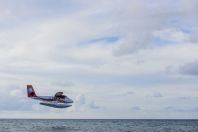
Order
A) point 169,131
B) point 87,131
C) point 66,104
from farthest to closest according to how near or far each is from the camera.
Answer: point 169,131, point 87,131, point 66,104

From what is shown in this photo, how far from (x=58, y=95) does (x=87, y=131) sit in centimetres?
1731

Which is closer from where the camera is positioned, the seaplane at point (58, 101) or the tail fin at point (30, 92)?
the seaplane at point (58, 101)

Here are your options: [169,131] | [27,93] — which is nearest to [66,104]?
[27,93]

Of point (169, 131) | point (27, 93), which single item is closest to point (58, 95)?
point (27, 93)

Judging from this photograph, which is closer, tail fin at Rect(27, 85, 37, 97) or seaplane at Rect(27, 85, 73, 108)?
seaplane at Rect(27, 85, 73, 108)

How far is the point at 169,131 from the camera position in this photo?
97688mm

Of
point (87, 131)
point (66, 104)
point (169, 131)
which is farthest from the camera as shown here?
point (169, 131)

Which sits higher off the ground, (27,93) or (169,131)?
(27,93)

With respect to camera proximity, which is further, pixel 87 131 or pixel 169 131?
pixel 169 131

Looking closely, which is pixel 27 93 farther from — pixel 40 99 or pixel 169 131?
pixel 169 131

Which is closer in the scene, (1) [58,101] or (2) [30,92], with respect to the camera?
(1) [58,101]

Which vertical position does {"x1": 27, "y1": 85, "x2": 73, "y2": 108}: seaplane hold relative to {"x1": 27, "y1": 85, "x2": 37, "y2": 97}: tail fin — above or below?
below

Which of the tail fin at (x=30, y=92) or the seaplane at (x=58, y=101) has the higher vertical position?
the tail fin at (x=30, y=92)

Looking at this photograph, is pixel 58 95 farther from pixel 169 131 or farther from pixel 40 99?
pixel 169 131
